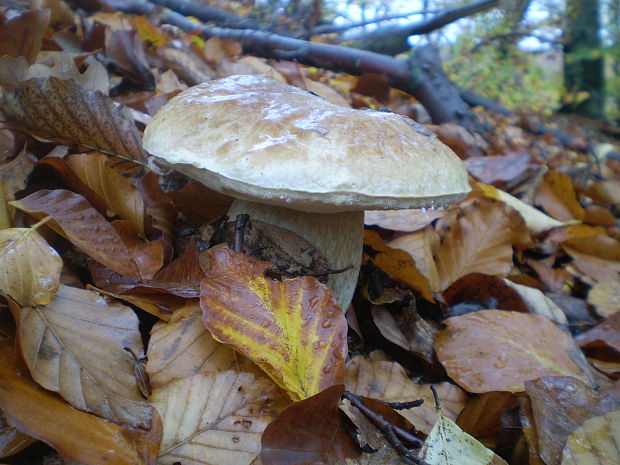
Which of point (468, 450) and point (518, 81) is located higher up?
point (468, 450)

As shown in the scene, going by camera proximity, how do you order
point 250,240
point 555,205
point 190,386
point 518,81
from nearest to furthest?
point 190,386
point 250,240
point 555,205
point 518,81

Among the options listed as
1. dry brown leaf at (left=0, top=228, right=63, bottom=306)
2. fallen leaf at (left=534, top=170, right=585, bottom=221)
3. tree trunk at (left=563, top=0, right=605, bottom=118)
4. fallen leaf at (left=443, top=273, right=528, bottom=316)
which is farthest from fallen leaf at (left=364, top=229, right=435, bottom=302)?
tree trunk at (left=563, top=0, right=605, bottom=118)

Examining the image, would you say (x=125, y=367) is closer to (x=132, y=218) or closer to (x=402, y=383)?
(x=132, y=218)

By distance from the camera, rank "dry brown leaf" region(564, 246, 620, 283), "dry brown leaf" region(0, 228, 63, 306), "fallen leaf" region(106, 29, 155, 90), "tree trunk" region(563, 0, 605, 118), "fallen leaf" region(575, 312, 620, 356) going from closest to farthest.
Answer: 1. "dry brown leaf" region(0, 228, 63, 306)
2. "fallen leaf" region(575, 312, 620, 356)
3. "fallen leaf" region(106, 29, 155, 90)
4. "dry brown leaf" region(564, 246, 620, 283)
5. "tree trunk" region(563, 0, 605, 118)

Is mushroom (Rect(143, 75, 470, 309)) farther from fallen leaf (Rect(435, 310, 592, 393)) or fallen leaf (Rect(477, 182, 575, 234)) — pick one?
fallen leaf (Rect(477, 182, 575, 234))

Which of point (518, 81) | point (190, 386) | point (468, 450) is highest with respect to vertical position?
point (190, 386)

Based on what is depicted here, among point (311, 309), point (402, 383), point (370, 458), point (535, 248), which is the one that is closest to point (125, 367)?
point (311, 309)

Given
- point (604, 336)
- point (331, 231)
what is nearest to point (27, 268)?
point (331, 231)
